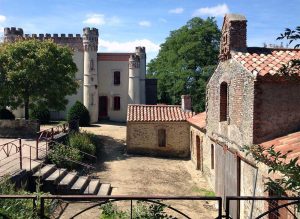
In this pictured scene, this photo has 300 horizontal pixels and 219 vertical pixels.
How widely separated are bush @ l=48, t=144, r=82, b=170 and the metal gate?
6.85 m

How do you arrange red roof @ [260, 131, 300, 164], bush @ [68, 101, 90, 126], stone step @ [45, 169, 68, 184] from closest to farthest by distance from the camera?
red roof @ [260, 131, 300, 164], stone step @ [45, 169, 68, 184], bush @ [68, 101, 90, 126]

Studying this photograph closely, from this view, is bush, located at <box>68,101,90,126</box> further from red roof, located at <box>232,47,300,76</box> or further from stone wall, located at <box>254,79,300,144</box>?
stone wall, located at <box>254,79,300,144</box>

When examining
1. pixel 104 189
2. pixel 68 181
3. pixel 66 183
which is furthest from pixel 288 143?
pixel 68 181

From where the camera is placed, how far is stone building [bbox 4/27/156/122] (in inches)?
1403

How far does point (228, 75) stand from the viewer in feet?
43.1

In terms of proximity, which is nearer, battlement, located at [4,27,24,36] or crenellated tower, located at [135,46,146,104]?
battlement, located at [4,27,24,36]

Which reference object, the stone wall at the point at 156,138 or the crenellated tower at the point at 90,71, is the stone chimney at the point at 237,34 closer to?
the stone wall at the point at 156,138

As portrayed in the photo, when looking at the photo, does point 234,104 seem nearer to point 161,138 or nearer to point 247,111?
point 247,111

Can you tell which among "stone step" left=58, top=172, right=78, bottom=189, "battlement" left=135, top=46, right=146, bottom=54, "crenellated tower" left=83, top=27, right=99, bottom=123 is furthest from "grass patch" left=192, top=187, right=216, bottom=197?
"battlement" left=135, top=46, right=146, bottom=54

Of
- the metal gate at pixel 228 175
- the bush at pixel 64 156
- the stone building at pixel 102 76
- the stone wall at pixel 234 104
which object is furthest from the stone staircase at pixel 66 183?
the stone building at pixel 102 76

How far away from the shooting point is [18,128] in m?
22.9

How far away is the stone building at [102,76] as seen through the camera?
1403 inches

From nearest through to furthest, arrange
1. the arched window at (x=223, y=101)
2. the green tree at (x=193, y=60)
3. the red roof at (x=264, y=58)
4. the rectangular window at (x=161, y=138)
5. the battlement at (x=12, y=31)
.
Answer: the red roof at (x=264, y=58) < the arched window at (x=223, y=101) < the rectangular window at (x=161, y=138) < the battlement at (x=12, y=31) < the green tree at (x=193, y=60)

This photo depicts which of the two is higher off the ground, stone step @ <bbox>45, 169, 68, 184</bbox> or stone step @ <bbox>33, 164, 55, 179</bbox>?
stone step @ <bbox>33, 164, 55, 179</bbox>
